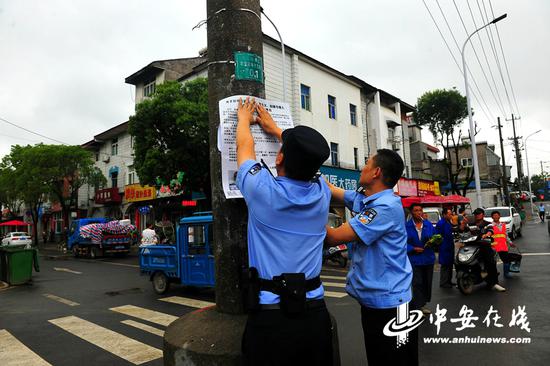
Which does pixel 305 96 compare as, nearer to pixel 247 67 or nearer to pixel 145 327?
pixel 145 327

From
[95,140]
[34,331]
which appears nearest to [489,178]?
[95,140]

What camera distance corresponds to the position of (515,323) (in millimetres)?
5551

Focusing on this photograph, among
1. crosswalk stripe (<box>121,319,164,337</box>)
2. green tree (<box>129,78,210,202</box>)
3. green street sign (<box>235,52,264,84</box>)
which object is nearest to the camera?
green street sign (<box>235,52,264,84</box>)

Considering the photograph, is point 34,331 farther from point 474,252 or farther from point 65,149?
point 65,149

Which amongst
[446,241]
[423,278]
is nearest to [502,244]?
[446,241]

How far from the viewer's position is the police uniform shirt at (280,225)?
168cm

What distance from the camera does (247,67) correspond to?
2506 mm

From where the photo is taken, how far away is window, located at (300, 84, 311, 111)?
21797 mm

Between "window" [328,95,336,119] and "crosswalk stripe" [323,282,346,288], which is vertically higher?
"window" [328,95,336,119]

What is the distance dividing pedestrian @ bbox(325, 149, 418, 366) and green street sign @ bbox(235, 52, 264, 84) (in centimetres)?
106

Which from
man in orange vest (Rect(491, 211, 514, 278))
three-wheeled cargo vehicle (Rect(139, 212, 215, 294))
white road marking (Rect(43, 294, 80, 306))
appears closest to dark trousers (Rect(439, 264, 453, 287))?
man in orange vest (Rect(491, 211, 514, 278))

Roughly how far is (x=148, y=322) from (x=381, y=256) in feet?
18.3

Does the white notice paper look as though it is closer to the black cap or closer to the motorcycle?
the black cap

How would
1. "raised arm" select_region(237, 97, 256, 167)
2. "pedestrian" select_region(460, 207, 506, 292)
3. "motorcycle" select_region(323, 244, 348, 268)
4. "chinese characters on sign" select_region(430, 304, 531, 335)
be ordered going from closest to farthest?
"raised arm" select_region(237, 97, 256, 167)
"chinese characters on sign" select_region(430, 304, 531, 335)
"pedestrian" select_region(460, 207, 506, 292)
"motorcycle" select_region(323, 244, 348, 268)
